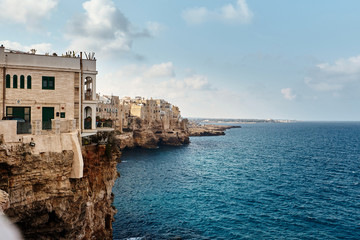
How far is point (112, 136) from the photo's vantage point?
75.8 ft

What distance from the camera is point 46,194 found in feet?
52.0

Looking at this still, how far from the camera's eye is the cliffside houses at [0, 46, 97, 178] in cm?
1681

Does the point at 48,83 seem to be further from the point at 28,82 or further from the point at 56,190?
the point at 56,190

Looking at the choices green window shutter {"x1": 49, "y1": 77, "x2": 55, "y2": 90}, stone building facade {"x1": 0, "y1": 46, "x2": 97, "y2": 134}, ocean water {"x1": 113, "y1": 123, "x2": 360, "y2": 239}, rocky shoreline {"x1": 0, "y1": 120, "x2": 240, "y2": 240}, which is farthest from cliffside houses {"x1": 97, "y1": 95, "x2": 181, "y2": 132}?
green window shutter {"x1": 49, "y1": 77, "x2": 55, "y2": 90}

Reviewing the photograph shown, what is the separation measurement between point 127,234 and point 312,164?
5520 cm

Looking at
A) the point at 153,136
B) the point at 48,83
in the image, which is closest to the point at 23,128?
the point at 48,83

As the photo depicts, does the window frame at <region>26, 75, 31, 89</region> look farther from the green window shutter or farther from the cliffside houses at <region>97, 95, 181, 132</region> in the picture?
the cliffside houses at <region>97, 95, 181, 132</region>

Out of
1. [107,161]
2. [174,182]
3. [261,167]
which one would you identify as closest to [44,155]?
[107,161]

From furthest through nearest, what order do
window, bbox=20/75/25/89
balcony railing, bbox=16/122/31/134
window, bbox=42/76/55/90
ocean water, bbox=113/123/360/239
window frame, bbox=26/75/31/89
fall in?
1. ocean water, bbox=113/123/360/239
2. window, bbox=42/76/55/90
3. window frame, bbox=26/75/31/89
4. window, bbox=20/75/25/89
5. balcony railing, bbox=16/122/31/134

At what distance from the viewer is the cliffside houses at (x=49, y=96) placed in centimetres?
1681

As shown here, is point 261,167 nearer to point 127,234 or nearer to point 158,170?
point 158,170

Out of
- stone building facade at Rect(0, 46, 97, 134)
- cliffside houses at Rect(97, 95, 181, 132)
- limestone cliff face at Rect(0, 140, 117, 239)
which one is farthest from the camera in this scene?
cliffside houses at Rect(97, 95, 181, 132)

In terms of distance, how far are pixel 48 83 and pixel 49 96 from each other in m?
1.07

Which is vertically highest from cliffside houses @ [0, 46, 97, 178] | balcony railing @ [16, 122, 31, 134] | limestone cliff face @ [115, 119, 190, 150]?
cliffside houses @ [0, 46, 97, 178]
